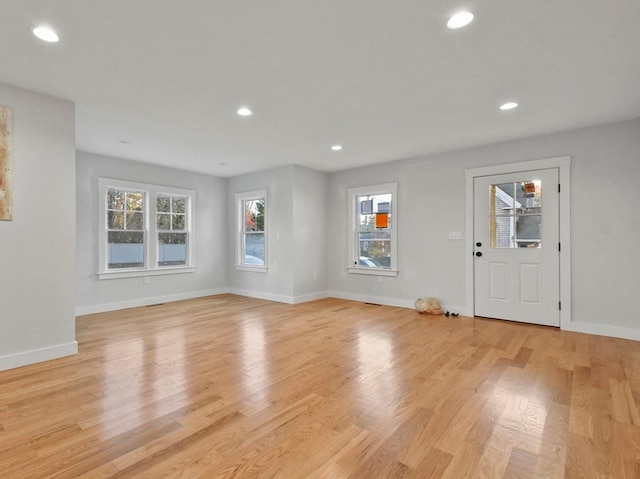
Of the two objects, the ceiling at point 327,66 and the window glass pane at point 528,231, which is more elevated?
the ceiling at point 327,66

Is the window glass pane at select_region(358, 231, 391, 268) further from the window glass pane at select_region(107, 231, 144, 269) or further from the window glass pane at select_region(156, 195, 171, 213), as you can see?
the window glass pane at select_region(107, 231, 144, 269)

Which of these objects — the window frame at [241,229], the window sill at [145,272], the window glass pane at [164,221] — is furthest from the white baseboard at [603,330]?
the window glass pane at [164,221]

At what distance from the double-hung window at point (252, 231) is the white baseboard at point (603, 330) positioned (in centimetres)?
490

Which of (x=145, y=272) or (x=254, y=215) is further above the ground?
(x=254, y=215)

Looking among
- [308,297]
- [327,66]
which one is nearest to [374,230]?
[308,297]

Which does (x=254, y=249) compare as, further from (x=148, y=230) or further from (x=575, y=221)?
(x=575, y=221)

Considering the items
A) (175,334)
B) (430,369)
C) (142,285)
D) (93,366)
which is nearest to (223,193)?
(142,285)

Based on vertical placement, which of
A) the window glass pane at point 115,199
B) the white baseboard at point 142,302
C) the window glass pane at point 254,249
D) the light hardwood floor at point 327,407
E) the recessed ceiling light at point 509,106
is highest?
the recessed ceiling light at point 509,106

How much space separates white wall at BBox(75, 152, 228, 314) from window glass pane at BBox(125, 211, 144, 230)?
1.64 ft

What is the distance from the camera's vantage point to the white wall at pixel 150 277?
5094 mm

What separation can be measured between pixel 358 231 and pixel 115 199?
14.2 ft

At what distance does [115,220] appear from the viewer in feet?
18.0

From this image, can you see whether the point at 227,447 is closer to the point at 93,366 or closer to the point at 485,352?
the point at 93,366

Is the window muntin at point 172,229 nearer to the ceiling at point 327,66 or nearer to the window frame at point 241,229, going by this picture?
the window frame at point 241,229
